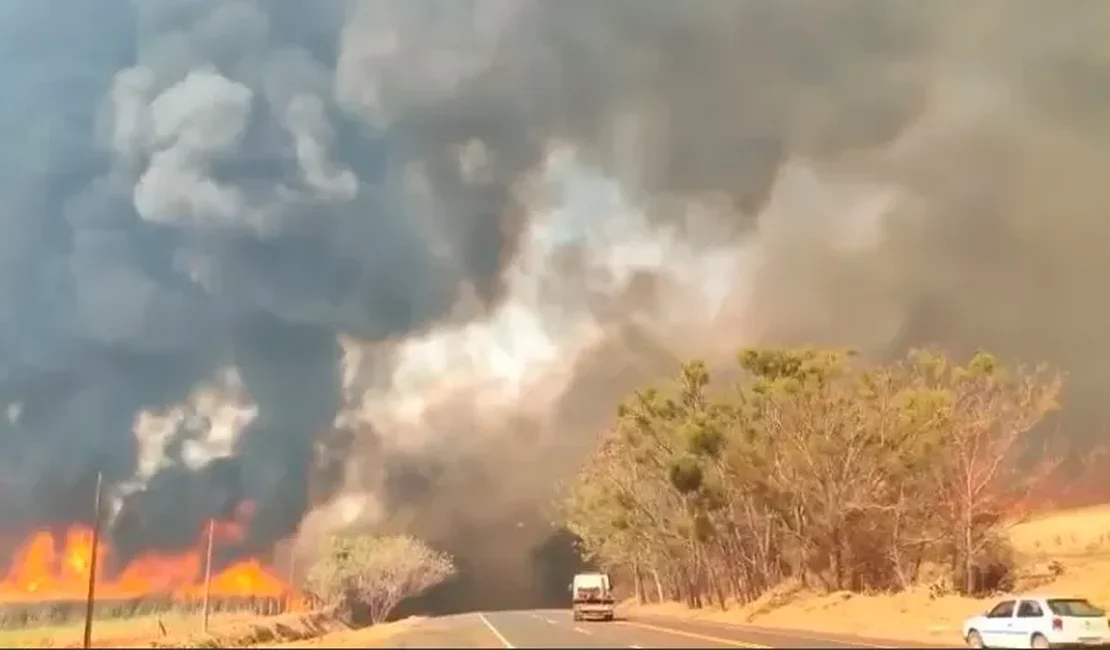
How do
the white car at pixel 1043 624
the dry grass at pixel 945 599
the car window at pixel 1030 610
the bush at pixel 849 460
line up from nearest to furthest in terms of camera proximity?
1. the white car at pixel 1043 624
2. the car window at pixel 1030 610
3. the dry grass at pixel 945 599
4. the bush at pixel 849 460

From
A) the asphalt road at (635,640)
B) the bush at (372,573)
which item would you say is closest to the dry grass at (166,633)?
the asphalt road at (635,640)

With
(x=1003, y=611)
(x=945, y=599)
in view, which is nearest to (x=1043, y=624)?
(x=1003, y=611)

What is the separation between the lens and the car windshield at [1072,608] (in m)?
25.4

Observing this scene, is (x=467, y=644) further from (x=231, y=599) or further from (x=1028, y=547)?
(x=1028, y=547)

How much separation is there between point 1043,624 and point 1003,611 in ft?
5.08

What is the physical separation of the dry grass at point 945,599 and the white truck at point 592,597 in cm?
510

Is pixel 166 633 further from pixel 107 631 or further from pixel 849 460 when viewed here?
pixel 849 460

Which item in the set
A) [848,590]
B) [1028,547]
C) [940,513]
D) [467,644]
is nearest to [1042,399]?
[940,513]

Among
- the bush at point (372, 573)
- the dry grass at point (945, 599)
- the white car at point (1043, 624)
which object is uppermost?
the bush at point (372, 573)

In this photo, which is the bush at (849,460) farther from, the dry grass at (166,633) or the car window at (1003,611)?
the dry grass at (166,633)

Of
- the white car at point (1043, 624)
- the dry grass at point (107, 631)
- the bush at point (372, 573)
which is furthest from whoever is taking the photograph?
the bush at point (372, 573)

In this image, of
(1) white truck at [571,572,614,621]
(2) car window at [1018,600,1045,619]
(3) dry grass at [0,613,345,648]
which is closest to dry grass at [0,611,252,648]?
(3) dry grass at [0,613,345,648]

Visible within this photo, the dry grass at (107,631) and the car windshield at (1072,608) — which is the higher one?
the dry grass at (107,631)

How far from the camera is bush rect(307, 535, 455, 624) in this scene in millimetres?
69250
